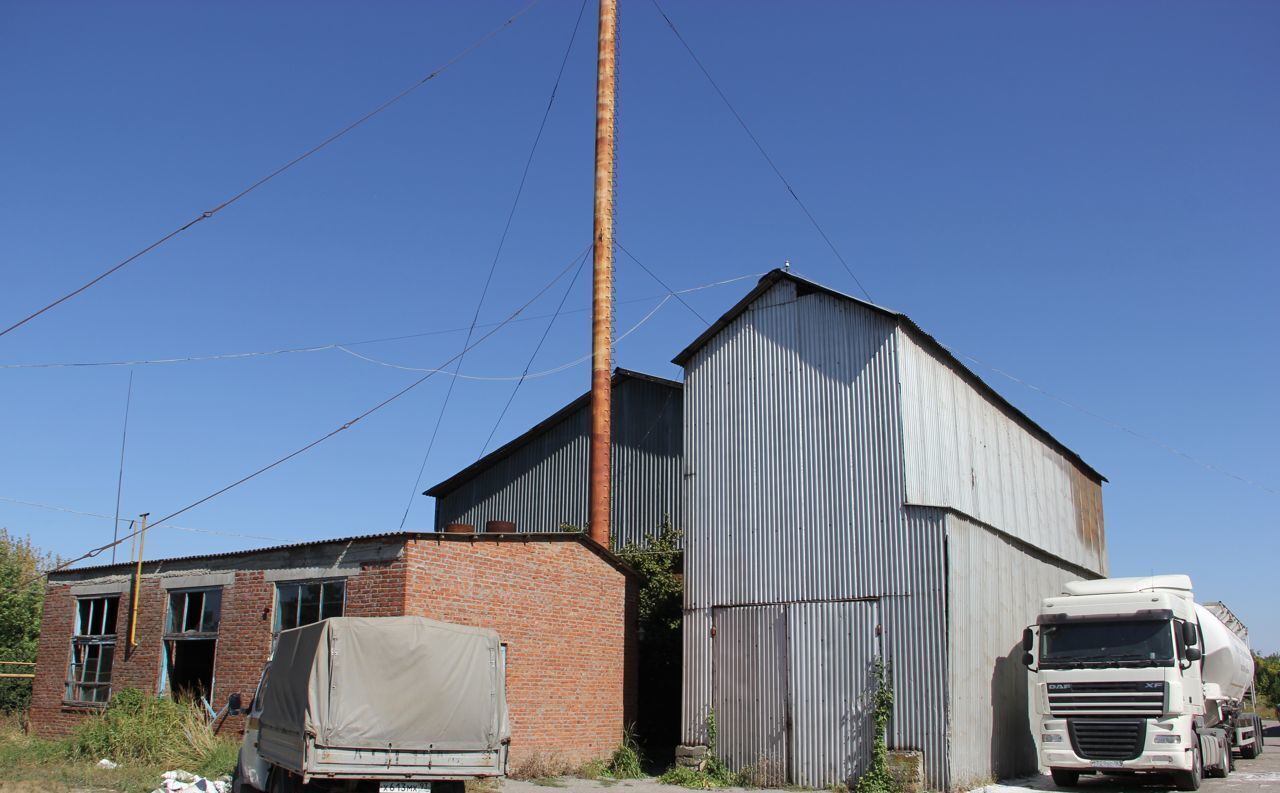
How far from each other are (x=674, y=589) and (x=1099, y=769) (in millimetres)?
10075

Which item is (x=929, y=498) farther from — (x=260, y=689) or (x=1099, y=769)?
(x=260, y=689)

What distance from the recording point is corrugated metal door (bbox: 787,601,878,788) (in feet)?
62.7

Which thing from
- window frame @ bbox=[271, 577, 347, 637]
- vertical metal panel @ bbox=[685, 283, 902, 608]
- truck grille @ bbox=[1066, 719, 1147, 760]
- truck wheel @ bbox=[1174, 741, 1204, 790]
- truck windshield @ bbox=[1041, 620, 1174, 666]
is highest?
vertical metal panel @ bbox=[685, 283, 902, 608]

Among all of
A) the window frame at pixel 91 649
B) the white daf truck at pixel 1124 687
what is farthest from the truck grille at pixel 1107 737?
the window frame at pixel 91 649

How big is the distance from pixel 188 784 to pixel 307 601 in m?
4.28

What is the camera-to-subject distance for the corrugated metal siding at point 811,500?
1905 cm

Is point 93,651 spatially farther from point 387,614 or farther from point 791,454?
point 791,454

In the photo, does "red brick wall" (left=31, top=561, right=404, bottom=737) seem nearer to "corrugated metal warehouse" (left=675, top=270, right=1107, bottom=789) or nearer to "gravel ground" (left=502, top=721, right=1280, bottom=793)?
"gravel ground" (left=502, top=721, right=1280, bottom=793)

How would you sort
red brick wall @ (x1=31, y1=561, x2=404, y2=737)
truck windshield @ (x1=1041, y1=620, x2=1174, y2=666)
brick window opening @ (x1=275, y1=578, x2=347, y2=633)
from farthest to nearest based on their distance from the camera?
1. brick window opening @ (x1=275, y1=578, x2=347, y2=633)
2. red brick wall @ (x1=31, y1=561, x2=404, y2=737)
3. truck windshield @ (x1=1041, y1=620, x2=1174, y2=666)

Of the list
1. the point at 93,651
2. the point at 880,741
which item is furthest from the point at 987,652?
the point at 93,651

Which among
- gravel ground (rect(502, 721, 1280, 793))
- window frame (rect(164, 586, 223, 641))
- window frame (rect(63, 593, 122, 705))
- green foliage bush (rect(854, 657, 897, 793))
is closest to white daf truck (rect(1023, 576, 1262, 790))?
gravel ground (rect(502, 721, 1280, 793))

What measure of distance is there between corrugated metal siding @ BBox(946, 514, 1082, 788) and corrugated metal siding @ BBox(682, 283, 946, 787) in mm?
516

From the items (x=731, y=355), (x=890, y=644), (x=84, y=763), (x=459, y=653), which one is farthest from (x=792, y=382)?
(x=84, y=763)

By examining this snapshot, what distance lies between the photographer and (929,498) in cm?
2052
